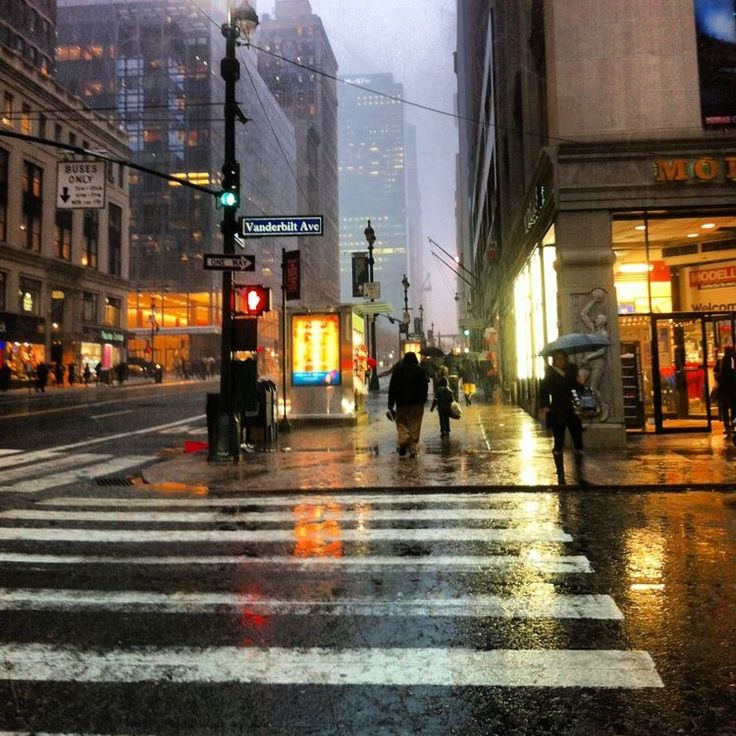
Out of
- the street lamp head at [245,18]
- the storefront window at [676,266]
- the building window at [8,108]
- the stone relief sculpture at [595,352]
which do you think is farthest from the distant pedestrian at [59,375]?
the stone relief sculpture at [595,352]

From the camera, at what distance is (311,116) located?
146625 millimetres

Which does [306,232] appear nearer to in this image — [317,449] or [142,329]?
[317,449]

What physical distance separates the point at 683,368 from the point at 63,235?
171 ft

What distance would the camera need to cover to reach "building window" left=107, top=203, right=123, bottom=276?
6097cm

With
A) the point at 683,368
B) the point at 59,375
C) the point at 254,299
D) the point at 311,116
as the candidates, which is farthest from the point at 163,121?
the point at 311,116

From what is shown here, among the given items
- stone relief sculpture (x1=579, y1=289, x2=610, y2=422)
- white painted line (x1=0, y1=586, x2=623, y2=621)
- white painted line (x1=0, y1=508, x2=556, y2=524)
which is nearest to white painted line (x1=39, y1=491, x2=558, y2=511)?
white painted line (x1=0, y1=508, x2=556, y2=524)

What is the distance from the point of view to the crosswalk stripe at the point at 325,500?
848 cm

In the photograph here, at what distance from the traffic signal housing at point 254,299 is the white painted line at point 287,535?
6.57 metres

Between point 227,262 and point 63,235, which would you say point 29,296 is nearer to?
point 63,235

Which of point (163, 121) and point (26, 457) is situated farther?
point (163, 121)

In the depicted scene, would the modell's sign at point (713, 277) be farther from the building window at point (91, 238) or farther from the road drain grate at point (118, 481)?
the building window at point (91, 238)

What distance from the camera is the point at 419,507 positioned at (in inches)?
320

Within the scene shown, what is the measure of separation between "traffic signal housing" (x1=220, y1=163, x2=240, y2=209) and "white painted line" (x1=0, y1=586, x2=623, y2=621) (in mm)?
8618

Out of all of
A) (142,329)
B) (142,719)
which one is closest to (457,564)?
(142,719)
